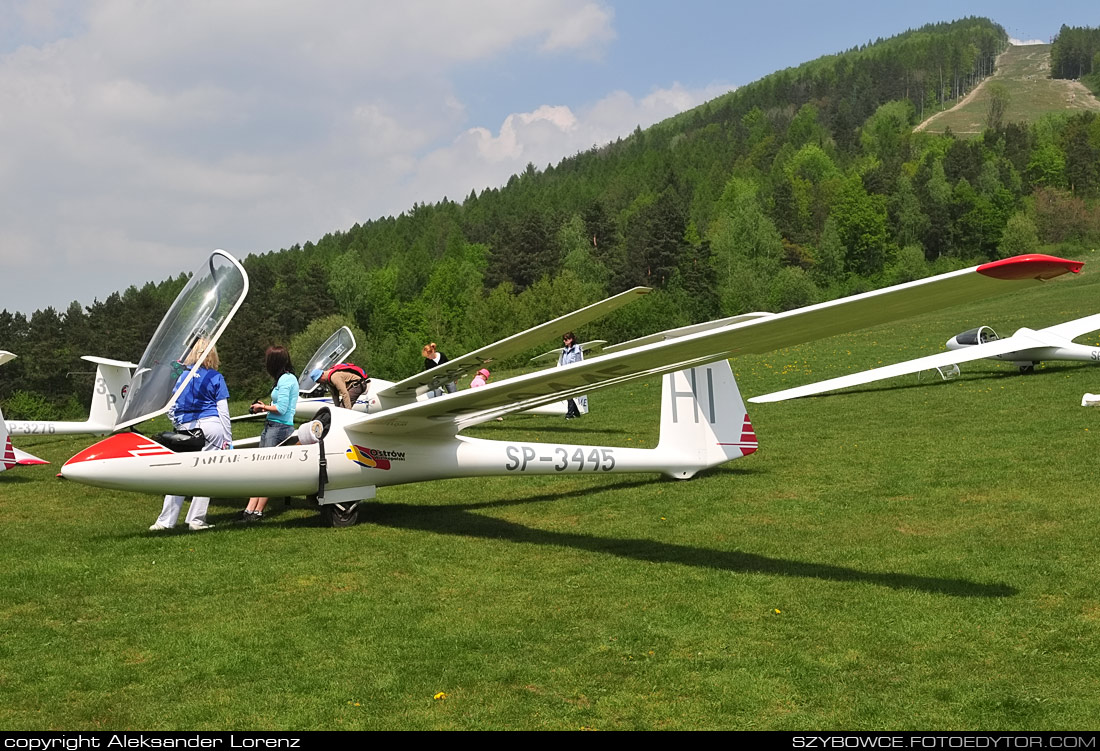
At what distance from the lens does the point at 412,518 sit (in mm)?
9305

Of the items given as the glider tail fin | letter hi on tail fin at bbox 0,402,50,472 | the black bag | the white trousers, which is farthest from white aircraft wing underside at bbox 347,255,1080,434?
the glider tail fin

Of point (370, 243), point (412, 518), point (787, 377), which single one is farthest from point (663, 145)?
point (412, 518)

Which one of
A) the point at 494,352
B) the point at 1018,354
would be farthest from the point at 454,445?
the point at 1018,354

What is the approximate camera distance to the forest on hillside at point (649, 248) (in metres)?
74.8

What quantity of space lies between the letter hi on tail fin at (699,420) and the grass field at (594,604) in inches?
11.0

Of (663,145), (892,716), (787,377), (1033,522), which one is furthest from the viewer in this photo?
(663,145)

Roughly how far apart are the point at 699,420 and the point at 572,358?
659 cm

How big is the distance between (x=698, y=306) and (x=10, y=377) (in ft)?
186

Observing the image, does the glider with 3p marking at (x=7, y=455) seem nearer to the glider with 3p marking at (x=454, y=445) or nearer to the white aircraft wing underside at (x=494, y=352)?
the glider with 3p marking at (x=454, y=445)

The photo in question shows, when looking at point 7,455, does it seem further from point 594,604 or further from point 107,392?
point 594,604

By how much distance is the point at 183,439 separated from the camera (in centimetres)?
830

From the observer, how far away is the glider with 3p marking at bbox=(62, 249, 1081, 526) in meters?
6.58

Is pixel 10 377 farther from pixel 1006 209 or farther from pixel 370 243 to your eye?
pixel 1006 209

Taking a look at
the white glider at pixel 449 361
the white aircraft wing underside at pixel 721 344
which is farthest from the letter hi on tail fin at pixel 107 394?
the white aircraft wing underside at pixel 721 344
